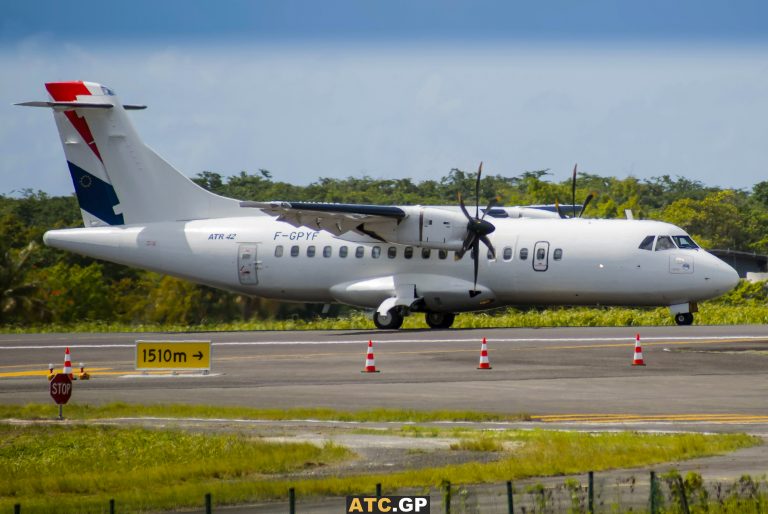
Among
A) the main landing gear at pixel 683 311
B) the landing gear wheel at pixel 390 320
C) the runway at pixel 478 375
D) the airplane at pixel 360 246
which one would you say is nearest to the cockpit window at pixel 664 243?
the airplane at pixel 360 246

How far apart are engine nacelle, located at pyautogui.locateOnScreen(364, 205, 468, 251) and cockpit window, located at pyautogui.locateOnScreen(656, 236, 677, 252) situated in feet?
19.8

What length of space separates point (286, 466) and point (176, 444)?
2.44m

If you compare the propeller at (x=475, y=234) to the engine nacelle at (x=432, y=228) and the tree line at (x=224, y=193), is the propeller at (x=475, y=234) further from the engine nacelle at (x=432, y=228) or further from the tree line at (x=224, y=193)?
the tree line at (x=224, y=193)

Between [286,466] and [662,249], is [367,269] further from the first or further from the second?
[286,466]

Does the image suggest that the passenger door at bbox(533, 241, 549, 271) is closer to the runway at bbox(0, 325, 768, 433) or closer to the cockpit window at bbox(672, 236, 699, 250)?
the runway at bbox(0, 325, 768, 433)

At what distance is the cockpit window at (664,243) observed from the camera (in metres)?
39.5

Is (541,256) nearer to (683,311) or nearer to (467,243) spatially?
(467,243)

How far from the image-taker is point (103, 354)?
36531mm

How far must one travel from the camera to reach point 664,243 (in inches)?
1559

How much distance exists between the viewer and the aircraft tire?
40.4 m

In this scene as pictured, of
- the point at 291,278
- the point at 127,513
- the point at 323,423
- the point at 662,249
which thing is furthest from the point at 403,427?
the point at 291,278

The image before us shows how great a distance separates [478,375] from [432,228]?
39.6 ft

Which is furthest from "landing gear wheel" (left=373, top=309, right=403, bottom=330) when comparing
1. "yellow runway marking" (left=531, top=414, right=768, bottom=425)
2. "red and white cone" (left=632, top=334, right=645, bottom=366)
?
"yellow runway marking" (left=531, top=414, right=768, bottom=425)

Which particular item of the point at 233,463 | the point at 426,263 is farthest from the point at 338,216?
the point at 233,463
